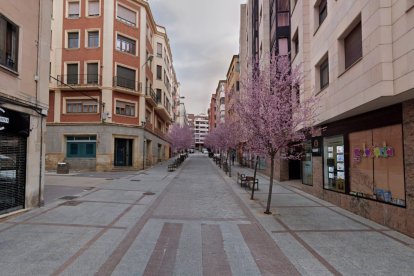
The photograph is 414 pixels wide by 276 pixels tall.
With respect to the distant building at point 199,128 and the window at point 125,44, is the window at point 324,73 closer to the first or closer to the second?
the window at point 125,44

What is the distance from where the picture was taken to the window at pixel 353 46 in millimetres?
9484

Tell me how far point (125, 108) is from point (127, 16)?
910 cm

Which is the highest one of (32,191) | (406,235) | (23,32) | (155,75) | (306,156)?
(155,75)

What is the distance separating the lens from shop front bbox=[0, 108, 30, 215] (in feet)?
27.7

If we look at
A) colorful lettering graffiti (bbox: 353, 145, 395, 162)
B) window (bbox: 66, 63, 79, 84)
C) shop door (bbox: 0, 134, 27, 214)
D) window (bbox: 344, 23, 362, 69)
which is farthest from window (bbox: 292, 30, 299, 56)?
window (bbox: 66, 63, 79, 84)

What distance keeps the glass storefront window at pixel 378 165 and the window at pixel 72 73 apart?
80.9ft

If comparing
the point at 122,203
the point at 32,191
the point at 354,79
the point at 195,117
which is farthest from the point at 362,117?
the point at 195,117

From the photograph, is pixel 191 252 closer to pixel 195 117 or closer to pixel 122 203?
pixel 122 203

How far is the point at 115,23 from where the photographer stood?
27.2 metres

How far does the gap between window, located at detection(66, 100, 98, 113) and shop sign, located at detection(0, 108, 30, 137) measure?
18.1m

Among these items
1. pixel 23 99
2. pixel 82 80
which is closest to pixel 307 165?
pixel 23 99

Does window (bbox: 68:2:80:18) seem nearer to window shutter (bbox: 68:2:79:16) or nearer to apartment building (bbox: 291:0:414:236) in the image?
window shutter (bbox: 68:2:79:16)

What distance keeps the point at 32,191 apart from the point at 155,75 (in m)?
30.4

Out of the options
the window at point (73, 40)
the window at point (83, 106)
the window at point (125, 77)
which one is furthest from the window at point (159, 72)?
the window at point (83, 106)
